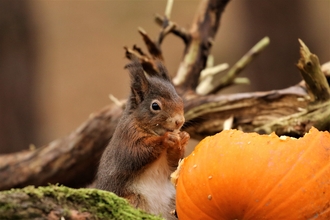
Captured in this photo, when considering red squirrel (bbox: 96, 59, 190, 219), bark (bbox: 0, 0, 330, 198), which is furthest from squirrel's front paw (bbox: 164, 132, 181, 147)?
bark (bbox: 0, 0, 330, 198)

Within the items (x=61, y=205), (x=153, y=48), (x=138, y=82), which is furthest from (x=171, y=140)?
(x=153, y=48)

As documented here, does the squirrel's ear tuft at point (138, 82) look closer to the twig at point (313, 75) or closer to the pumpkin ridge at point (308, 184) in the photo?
the twig at point (313, 75)

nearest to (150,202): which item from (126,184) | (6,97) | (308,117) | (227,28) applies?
(126,184)

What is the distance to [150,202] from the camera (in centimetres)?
250

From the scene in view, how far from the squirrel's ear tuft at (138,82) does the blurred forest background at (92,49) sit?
1863 mm

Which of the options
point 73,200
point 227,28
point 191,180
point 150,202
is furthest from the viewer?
point 227,28

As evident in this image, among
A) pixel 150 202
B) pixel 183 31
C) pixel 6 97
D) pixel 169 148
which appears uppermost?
pixel 6 97

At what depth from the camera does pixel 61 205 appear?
5.52ft

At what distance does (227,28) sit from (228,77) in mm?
7291

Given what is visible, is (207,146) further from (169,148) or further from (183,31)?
(183,31)

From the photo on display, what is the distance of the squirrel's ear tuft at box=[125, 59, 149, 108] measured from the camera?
2.71 meters

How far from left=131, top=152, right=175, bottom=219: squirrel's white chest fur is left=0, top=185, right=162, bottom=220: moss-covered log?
1.99 feet

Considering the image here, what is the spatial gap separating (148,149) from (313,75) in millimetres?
1087

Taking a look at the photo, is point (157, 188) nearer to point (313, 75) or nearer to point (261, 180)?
point (261, 180)
